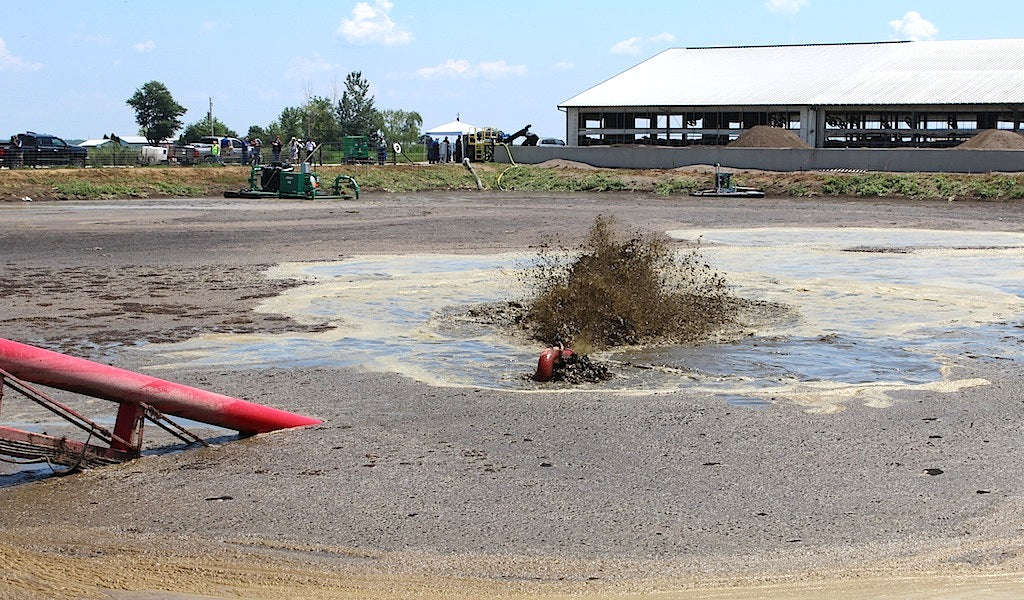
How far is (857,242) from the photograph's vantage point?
27844 mm

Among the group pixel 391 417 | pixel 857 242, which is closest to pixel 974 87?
pixel 857 242

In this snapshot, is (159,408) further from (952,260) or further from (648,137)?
(648,137)

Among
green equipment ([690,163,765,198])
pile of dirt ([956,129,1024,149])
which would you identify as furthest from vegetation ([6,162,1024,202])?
pile of dirt ([956,129,1024,149])

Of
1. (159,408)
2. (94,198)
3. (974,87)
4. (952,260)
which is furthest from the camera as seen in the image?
(974,87)

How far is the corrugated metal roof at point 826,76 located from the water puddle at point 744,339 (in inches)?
1824

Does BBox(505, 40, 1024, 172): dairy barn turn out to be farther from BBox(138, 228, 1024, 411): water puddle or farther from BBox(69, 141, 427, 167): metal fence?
BBox(138, 228, 1024, 411): water puddle

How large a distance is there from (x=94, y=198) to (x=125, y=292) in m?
29.6

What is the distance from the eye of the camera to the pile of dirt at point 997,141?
57031 mm

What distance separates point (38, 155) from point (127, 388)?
161 feet

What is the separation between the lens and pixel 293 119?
106m

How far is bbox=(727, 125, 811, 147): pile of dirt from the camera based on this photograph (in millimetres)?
64062

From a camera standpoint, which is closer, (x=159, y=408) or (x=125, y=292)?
(x=159, y=408)

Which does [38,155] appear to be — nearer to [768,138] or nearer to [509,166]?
[509,166]

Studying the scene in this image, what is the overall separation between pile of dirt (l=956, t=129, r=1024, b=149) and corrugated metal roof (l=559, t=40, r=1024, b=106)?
18.6ft
